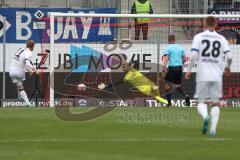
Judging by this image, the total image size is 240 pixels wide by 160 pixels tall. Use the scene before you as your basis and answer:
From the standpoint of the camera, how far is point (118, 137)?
14617mm

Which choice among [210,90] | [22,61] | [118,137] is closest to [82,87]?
[22,61]

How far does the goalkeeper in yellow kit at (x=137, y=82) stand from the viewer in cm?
2517

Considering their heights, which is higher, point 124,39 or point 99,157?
point 124,39

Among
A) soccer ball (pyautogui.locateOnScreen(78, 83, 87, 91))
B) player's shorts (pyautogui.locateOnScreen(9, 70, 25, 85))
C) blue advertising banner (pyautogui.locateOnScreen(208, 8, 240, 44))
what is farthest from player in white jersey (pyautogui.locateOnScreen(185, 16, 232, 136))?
blue advertising banner (pyautogui.locateOnScreen(208, 8, 240, 44))

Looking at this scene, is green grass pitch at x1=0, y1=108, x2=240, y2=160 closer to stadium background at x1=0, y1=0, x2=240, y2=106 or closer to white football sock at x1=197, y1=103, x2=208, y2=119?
white football sock at x1=197, y1=103, x2=208, y2=119

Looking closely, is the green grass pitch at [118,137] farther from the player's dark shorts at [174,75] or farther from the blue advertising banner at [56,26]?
the blue advertising banner at [56,26]

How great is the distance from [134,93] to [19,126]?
9492mm

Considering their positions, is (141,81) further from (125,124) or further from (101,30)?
(125,124)

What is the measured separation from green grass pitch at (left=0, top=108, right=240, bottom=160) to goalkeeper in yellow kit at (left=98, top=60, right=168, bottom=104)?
15.4 feet

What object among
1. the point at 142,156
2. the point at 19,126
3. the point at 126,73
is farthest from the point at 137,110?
the point at 142,156

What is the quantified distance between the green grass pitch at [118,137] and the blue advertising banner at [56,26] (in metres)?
7.11

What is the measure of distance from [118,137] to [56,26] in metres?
13.2

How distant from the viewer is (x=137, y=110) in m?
21.8

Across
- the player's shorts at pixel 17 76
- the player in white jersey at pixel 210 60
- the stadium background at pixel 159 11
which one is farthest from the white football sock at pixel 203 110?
the stadium background at pixel 159 11
